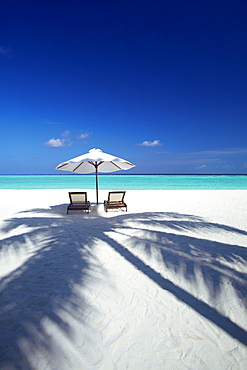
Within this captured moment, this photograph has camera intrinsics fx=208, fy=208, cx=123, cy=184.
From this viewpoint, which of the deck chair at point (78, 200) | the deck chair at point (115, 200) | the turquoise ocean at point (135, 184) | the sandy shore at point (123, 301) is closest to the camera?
the sandy shore at point (123, 301)

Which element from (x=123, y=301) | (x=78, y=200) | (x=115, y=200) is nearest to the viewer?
(x=123, y=301)

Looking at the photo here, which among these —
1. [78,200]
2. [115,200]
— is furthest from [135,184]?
[78,200]

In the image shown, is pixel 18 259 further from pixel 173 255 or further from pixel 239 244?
pixel 239 244

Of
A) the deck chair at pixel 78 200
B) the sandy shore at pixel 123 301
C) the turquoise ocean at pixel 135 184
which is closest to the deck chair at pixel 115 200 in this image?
the deck chair at pixel 78 200

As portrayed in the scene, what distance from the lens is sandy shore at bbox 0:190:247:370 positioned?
77.0 inches

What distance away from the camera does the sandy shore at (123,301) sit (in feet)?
6.42

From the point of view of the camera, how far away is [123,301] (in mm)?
2717

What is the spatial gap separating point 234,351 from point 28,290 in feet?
8.37

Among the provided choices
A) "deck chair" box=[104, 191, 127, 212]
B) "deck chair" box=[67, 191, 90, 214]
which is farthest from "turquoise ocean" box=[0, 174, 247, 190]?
"deck chair" box=[67, 191, 90, 214]

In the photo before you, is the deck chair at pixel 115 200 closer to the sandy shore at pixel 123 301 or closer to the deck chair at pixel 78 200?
the deck chair at pixel 78 200

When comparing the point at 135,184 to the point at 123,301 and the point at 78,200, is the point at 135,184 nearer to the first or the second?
the point at 78,200

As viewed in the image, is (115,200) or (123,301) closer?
(123,301)

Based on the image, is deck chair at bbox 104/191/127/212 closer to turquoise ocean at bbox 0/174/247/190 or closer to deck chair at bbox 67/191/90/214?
deck chair at bbox 67/191/90/214

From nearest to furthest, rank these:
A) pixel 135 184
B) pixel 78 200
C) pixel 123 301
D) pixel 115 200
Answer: pixel 123 301 < pixel 78 200 < pixel 115 200 < pixel 135 184
